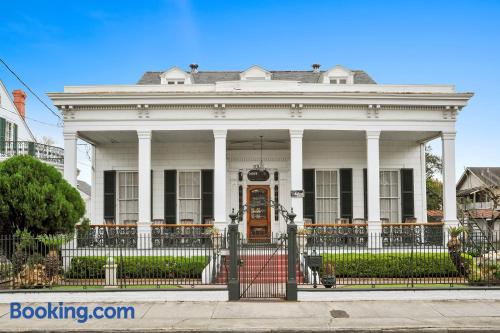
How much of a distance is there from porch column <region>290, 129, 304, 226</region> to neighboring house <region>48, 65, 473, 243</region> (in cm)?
4

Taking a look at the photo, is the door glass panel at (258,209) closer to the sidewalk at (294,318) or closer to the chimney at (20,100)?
the sidewalk at (294,318)

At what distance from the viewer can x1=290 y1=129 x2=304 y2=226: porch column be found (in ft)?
56.5

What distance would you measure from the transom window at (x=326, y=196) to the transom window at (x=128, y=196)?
7.58 meters

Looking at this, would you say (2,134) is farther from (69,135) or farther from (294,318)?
(294,318)

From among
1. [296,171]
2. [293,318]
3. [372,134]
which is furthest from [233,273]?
[372,134]

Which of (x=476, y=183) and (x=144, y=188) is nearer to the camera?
(x=144, y=188)

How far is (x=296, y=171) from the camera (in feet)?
57.5

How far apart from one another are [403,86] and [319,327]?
11300mm

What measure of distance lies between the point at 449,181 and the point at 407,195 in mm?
2882

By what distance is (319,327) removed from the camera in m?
9.45

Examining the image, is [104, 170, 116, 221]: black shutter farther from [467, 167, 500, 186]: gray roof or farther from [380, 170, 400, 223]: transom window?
[467, 167, 500, 186]: gray roof

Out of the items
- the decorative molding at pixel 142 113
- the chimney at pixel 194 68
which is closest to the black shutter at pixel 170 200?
the decorative molding at pixel 142 113

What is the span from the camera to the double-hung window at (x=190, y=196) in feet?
67.7

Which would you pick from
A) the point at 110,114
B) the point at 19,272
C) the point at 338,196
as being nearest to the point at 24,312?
the point at 19,272
